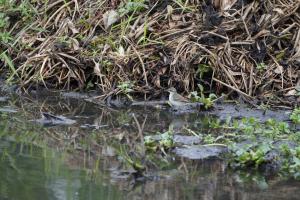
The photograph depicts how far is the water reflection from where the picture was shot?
3807 millimetres

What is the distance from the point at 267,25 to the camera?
6.27 metres

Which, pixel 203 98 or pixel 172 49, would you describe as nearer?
pixel 203 98

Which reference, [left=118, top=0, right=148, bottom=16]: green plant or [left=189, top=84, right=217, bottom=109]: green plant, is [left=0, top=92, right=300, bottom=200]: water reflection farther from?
[left=118, top=0, right=148, bottom=16]: green plant

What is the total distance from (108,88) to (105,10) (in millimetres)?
1036

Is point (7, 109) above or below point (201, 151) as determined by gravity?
above

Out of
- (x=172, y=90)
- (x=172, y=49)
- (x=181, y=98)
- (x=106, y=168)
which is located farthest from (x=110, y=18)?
(x=106, y=168)

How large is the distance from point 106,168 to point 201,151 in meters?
0.66

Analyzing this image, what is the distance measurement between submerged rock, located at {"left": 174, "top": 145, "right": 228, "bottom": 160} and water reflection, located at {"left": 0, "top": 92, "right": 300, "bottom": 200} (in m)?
0.08

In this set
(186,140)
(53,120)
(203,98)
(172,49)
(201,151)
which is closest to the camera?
(201,151)

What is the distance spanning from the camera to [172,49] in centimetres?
624

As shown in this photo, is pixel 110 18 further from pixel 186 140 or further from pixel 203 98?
pixel 186 140

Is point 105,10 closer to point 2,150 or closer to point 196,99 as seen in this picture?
point 196,99

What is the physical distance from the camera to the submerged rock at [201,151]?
4440 millimetres

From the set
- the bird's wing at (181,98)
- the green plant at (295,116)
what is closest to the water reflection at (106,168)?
the bird's wing at (181,98)
